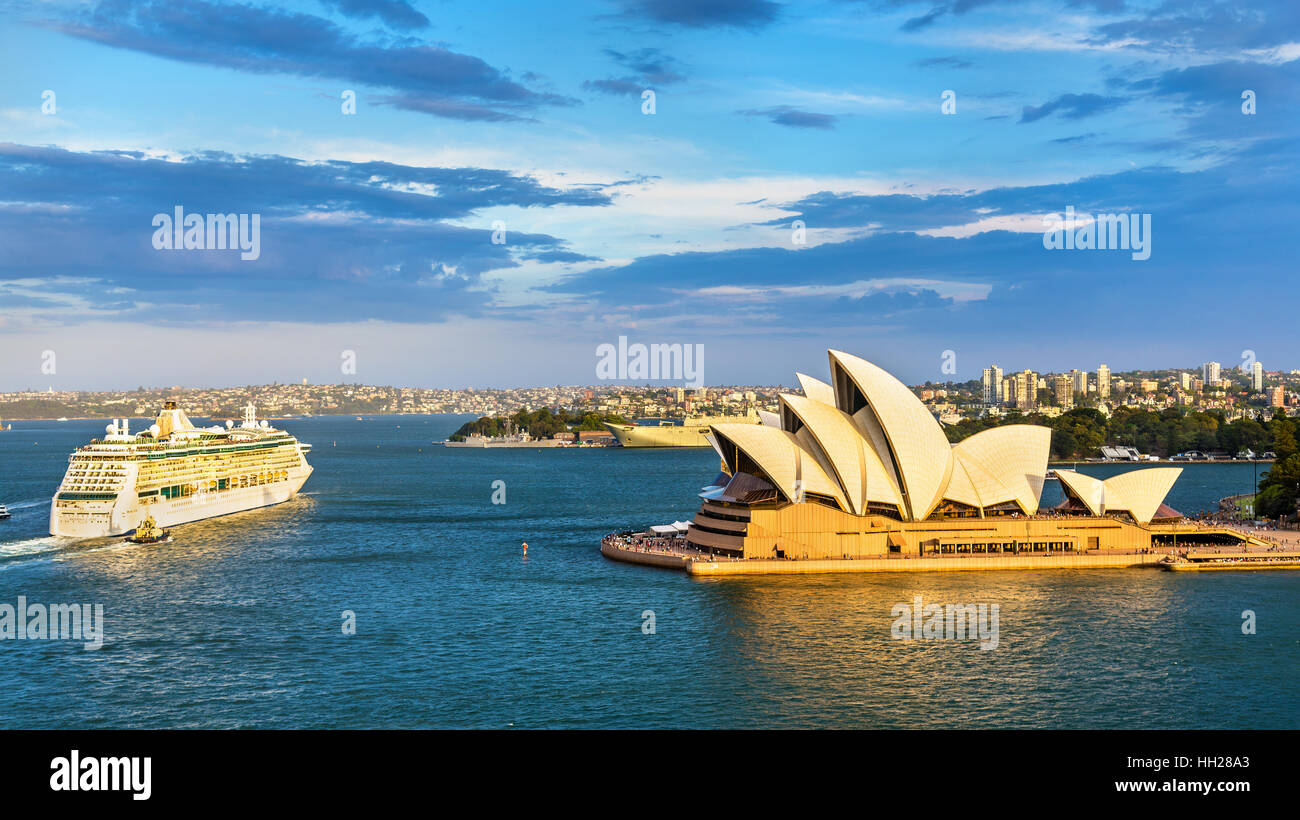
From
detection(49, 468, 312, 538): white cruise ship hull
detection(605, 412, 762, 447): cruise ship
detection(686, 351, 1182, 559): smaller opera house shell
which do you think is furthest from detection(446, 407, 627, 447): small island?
detection(686, 351, 1182, 559): smaller opera house shell

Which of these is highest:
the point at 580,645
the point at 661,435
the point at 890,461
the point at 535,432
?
the point at 890,461

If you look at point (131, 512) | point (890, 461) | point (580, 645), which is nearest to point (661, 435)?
point (131, 512)

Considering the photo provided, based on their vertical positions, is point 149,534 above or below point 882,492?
below

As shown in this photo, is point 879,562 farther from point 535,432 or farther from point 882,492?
point 535,432

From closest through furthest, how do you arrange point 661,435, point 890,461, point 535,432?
point 890,461
point 661,435
point 535,432

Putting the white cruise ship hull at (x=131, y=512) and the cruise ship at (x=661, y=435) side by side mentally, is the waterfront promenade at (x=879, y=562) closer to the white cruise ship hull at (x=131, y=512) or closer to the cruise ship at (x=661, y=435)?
the white cruise ship hull at (x=131, y=512)

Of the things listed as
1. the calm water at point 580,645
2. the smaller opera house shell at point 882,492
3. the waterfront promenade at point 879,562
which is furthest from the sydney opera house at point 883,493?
the calm water at point 580,645

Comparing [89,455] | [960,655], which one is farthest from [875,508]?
[89,455]

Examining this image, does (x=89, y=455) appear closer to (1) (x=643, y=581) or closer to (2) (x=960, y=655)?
(1) (x=643, y=581)

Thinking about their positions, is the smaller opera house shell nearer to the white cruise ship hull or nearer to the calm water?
the calm water
